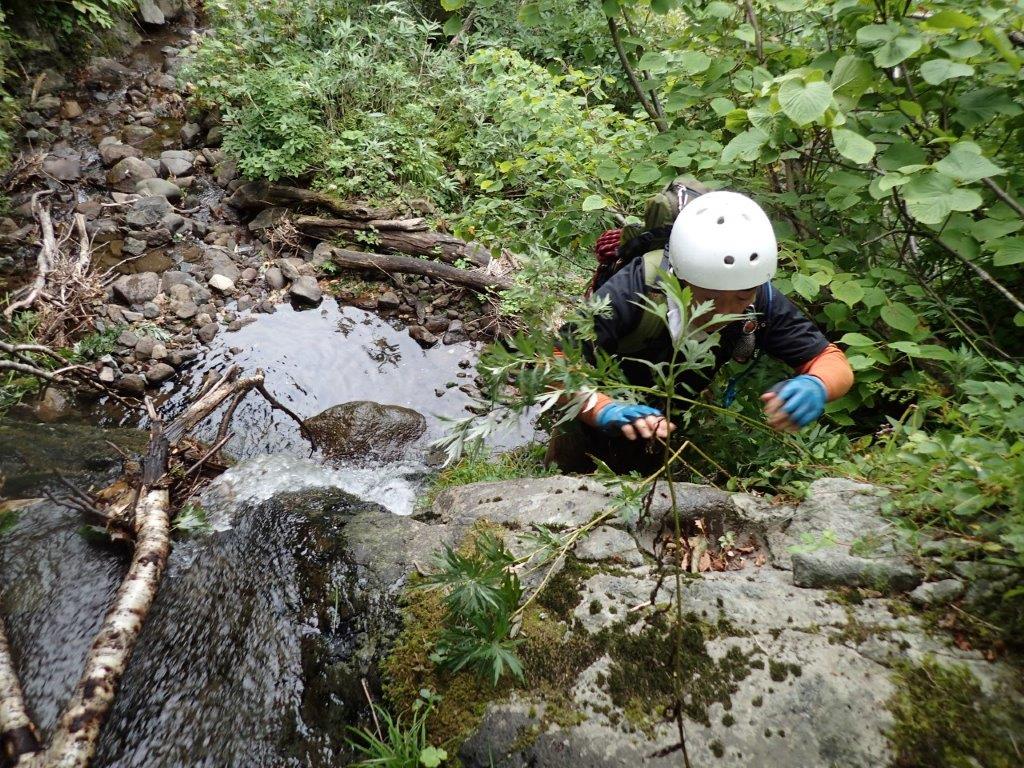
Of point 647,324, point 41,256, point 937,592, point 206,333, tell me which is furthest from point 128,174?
point 937,592

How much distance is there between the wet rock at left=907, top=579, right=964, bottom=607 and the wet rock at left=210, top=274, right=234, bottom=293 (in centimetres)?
758

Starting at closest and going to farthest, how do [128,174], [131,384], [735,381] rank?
[735,381]
[131,384]
[128,174]

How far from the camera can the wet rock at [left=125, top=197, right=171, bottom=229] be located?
776 centimetres

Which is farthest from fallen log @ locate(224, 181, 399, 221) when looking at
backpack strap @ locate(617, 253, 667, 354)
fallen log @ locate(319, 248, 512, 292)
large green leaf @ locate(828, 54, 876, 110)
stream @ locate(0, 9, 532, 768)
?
large green leaf @ locate(828, 54, 876, 110)

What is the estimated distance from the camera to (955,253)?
274 cm

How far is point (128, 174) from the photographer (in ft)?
27.4

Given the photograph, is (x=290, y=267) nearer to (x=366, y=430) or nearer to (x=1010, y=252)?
(x=366, y=430)

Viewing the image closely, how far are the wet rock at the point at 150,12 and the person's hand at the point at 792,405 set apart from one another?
45.1ft

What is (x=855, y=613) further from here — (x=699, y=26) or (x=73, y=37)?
(x=73, y=37)

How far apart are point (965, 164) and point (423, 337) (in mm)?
5696

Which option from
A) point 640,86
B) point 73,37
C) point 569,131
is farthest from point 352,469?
point 73,37

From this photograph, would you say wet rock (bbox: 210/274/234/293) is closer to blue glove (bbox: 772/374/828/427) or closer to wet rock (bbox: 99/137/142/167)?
wet rock (bbox: 99/137/142/167)

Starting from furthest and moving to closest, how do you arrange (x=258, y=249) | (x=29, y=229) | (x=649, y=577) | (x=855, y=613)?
(x=258, y=249), (x=29, y=229), (x=649, y=577), (x=855, y=613)

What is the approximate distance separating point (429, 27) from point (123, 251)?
215 inches
